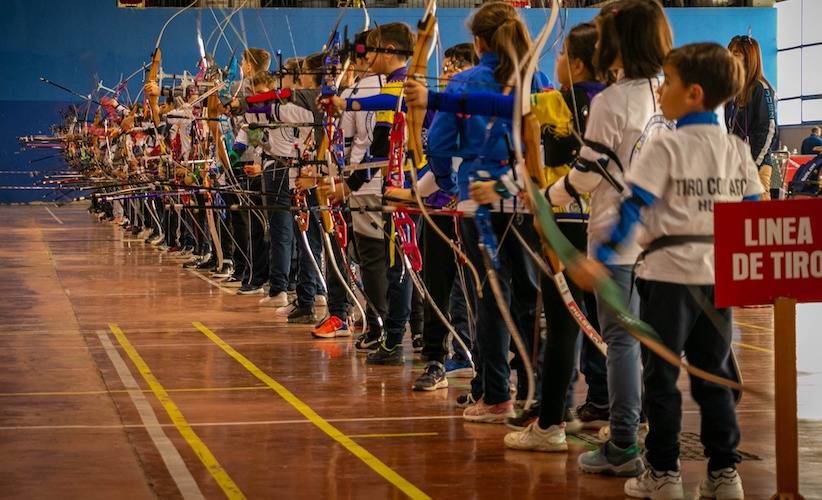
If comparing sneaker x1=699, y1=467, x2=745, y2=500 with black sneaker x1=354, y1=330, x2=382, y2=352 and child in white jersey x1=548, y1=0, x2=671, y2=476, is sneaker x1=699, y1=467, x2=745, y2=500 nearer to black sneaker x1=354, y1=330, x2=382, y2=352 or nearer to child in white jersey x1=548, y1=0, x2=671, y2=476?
child in white jersey x1=548, y1=0, x2=671, y2=476

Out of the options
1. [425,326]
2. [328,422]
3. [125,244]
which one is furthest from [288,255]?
[125,244]

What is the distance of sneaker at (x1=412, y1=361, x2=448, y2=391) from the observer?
219 inches

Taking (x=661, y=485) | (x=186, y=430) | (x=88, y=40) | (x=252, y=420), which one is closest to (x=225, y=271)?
(x=252, y=420)

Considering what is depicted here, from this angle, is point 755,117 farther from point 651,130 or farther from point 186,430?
point 186,430

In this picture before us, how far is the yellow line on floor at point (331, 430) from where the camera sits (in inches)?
154

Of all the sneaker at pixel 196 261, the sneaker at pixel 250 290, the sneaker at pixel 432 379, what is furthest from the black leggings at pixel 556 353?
the sneaker at pixel 196 261

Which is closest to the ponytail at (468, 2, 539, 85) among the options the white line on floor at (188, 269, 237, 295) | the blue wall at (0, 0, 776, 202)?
the white line on floor at (188, 269, 237, 295)

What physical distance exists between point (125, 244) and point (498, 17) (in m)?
11.4

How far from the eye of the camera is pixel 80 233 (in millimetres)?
17609

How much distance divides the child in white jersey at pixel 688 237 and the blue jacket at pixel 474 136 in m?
0.96

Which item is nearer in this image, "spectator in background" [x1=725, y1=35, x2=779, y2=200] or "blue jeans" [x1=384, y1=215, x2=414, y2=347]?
"blue jeans" [x1=384, y1=215, x2=414, y2=347]

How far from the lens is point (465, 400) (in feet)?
17.1

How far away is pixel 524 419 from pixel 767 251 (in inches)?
60.3

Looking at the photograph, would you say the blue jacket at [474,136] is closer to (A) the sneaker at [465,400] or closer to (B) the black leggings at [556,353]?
(B) the black leggings at [556,353]
